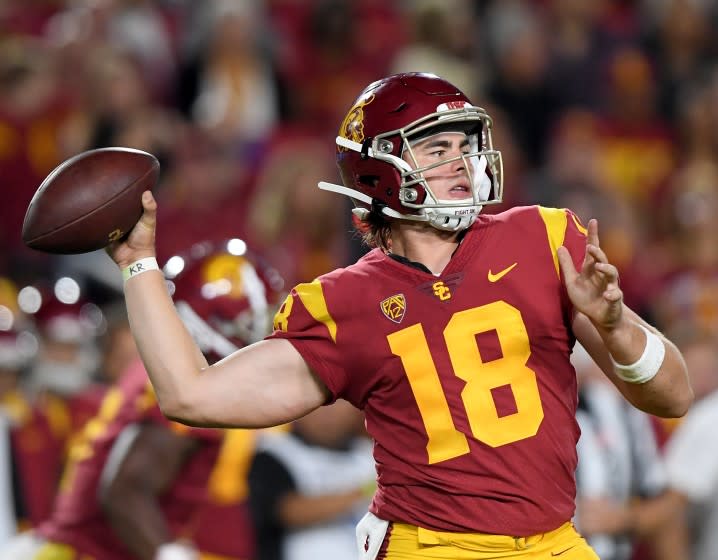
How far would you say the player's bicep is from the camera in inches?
122

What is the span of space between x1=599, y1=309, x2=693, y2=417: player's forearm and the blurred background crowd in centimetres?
348

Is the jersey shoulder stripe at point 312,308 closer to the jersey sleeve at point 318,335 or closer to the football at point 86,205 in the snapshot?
the jersey sleeve at point 318,335

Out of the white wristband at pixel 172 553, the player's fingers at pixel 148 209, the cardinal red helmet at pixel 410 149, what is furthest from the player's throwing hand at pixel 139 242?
the white wristband at pixel 172 553

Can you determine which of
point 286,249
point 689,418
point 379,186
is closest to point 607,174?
point 286,249

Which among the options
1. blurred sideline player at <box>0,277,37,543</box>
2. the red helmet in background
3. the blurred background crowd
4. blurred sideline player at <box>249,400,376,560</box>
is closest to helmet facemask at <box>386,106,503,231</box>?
the red helmet in background

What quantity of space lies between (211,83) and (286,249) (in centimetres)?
152

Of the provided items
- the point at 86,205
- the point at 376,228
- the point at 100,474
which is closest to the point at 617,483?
the point at 100,474

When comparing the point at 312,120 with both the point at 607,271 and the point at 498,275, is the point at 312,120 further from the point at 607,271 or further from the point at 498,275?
the point at 607,271

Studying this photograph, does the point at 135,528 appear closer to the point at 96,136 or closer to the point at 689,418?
the point at 689,418

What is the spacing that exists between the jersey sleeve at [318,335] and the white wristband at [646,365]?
24.5 inches

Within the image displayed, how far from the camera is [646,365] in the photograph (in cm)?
301

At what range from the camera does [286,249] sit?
786 cm

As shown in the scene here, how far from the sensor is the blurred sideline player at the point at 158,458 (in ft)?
14.5

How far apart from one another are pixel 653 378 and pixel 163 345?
3.58 ft
